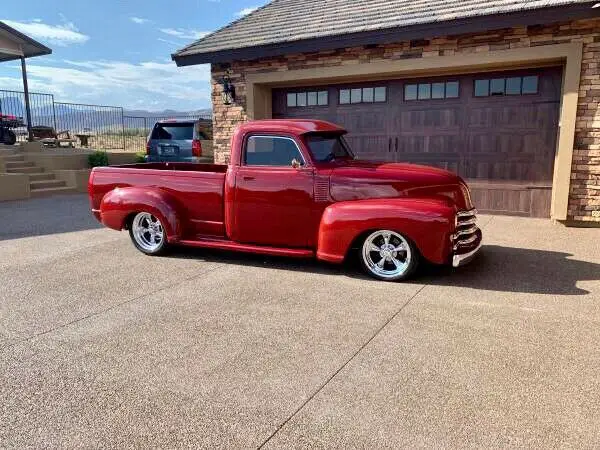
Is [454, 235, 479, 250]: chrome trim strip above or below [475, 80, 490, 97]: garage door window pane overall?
below

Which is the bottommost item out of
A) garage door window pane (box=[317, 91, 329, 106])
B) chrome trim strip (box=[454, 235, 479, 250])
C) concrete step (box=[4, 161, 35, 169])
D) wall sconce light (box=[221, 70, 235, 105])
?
chrome trim strip (box=[454, 235, 479, 250])

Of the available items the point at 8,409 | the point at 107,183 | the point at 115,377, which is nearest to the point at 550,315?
the point at 115,377

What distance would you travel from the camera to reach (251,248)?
18.6 feet

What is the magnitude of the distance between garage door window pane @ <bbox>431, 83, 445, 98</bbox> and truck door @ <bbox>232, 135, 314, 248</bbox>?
4.65 metres

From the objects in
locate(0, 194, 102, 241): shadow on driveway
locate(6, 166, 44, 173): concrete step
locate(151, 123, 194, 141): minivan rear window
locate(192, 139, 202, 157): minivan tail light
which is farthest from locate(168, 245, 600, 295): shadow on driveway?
locate(6, 166, 44, 173): concrete step

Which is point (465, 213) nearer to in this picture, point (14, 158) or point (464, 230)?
point (464, 230)

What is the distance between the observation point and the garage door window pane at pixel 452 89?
8812 millimetres

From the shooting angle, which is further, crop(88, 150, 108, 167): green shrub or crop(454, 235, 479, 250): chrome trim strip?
crop(88, 150, 108, 167): green shrub

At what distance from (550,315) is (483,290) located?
775 mm

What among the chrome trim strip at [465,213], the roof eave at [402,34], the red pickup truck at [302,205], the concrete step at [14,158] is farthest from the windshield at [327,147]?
the concrete step at [14,158]

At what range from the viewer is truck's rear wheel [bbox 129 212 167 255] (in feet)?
20.5

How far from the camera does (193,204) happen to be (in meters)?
5.94

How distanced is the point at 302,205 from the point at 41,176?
10988 mm

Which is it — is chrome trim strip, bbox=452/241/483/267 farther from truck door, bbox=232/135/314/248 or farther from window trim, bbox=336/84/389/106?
window trim, bbox=336/84/389/106
